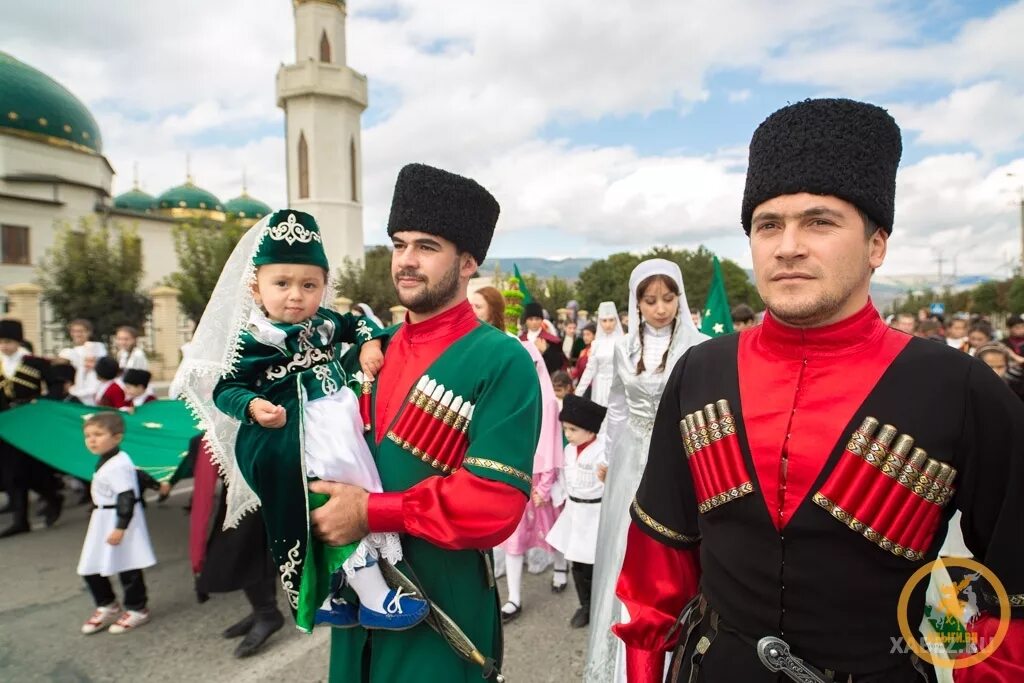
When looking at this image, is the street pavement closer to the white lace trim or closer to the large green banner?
the large green banner

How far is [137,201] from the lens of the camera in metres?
45.8

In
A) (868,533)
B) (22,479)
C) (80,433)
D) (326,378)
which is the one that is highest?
(326,378)

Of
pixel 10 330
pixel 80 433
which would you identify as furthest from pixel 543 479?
pixel 10 330

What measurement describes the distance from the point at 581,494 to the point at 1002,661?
3543 millimetres

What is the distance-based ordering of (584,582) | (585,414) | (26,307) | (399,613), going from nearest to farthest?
(399,613) < (584,582) < (585,414) < (26,307)

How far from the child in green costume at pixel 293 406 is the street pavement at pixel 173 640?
2240 mm

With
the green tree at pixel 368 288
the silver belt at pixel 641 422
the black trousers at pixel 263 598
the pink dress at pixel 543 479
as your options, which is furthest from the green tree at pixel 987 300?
the black trousers at pixel 263 598

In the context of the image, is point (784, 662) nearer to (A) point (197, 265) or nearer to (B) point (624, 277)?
(A) point (197, 265)

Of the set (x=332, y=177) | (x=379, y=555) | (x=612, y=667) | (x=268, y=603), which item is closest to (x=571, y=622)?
(x=612, y=667)

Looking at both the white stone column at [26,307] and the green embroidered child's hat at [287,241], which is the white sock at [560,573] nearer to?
the green embroidered child's hat at [287,241]

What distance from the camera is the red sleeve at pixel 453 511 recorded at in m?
1.80

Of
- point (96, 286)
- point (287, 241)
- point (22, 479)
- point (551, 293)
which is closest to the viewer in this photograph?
point (287, 241)

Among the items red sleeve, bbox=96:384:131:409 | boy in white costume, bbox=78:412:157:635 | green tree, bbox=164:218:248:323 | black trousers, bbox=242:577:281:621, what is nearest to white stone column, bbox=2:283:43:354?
green tree, bbox=164:218:248:323

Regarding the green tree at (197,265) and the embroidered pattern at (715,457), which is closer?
the embroidered pattern at (715,457)
